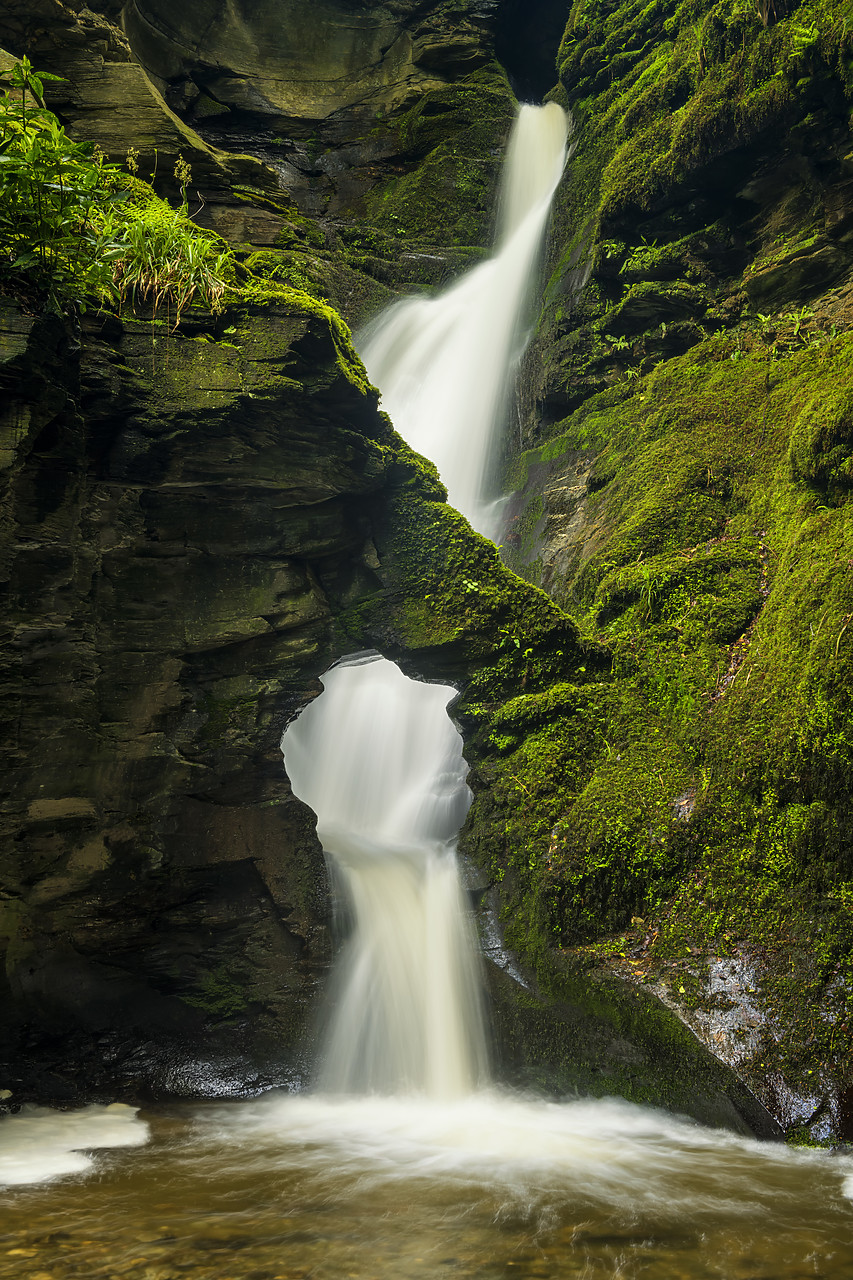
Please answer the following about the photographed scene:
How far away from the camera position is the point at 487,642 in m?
7.12

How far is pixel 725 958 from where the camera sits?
521 centimetres

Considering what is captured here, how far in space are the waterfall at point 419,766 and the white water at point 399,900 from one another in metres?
0.01

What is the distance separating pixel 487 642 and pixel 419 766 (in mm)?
3292

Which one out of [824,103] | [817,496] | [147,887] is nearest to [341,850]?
[147,887]

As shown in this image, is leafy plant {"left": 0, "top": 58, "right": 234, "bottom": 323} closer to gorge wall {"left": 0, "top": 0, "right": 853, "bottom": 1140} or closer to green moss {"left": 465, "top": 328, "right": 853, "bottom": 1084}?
gorge wall {"left": 0, "top": 0, "right": 853, "bottom": 1140}

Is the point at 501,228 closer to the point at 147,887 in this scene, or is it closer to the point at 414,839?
the point at 414,839

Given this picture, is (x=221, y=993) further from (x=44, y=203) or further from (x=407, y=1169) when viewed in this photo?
(x=44, y=203)

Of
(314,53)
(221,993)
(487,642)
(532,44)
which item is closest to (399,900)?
(221,993)

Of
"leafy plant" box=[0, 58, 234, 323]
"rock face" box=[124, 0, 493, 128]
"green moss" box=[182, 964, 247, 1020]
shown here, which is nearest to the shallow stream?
"green moss" box=[182, 964, 247, 1020]

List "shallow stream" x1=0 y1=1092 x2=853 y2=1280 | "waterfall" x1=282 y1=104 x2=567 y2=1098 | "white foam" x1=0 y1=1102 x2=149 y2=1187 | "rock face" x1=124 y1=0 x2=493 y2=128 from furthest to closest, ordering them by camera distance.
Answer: "rock face" x1=124 y1=0 x2=493 y2=128, "waterfall" x1=282 y1=104 x2=567 y2=1098, "white foam" x1=0 y1=1102 x2=149 y2=1187, "shallow stream" x1=0 y1=1092 x2=853 y2=1280

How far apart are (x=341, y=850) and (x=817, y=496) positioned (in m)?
5.69

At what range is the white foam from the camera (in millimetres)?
4410

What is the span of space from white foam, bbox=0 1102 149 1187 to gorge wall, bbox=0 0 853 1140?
40cm

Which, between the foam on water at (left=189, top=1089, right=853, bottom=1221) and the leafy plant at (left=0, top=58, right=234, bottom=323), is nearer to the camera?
the foam on water at (left=189, top=1089, right=853, bottom=1221)
